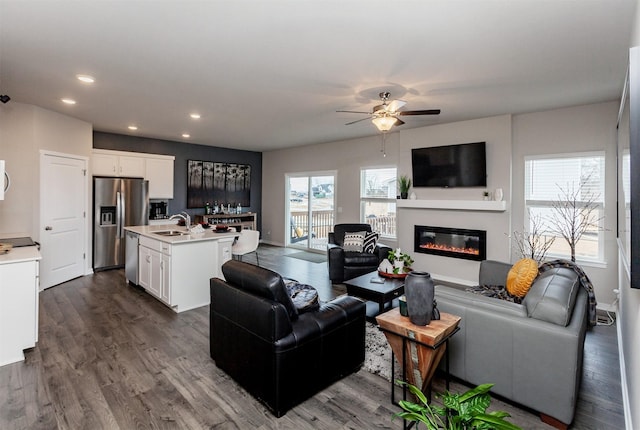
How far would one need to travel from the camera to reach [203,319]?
3785 mm

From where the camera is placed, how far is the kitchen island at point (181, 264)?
3.96m

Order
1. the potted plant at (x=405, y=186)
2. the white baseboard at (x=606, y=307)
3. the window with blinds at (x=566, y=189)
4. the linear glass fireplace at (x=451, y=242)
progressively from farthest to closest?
the potted plant at (x=405, y=186), the linear glass fireplace at (x=451, y=242), the window with blinds at (x=566, y=189), the white baseboard at (x=606, y=307)

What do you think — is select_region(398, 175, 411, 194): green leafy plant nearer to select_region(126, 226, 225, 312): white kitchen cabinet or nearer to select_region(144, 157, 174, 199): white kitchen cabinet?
select_region(126, 226, 225, 312): white kitchen cabinet

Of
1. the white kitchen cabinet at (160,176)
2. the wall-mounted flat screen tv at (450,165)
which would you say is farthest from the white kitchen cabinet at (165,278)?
the wall-mounted flat screen tv at (450,165)

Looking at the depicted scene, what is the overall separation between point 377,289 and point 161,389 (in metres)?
2.19

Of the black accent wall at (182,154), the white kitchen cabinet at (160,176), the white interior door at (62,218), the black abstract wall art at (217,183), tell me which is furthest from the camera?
the black abstract wall art at (217,183)

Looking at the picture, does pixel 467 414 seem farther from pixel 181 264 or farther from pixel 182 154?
pixel 182 154

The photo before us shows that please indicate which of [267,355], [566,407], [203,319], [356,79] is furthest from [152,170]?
[566,407]

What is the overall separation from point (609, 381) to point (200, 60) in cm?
449

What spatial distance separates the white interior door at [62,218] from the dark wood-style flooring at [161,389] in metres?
1.68

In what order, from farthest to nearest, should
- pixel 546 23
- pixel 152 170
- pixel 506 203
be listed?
pixel 152 170 → pixel 506 203 → pixel 546 23

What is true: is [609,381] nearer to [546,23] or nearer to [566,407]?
[566,407]

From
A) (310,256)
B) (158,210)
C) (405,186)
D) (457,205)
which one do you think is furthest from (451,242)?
(158,210)

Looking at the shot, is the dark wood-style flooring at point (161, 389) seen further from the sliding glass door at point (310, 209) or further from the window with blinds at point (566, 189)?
the sliding glass door at point (310, 209)
